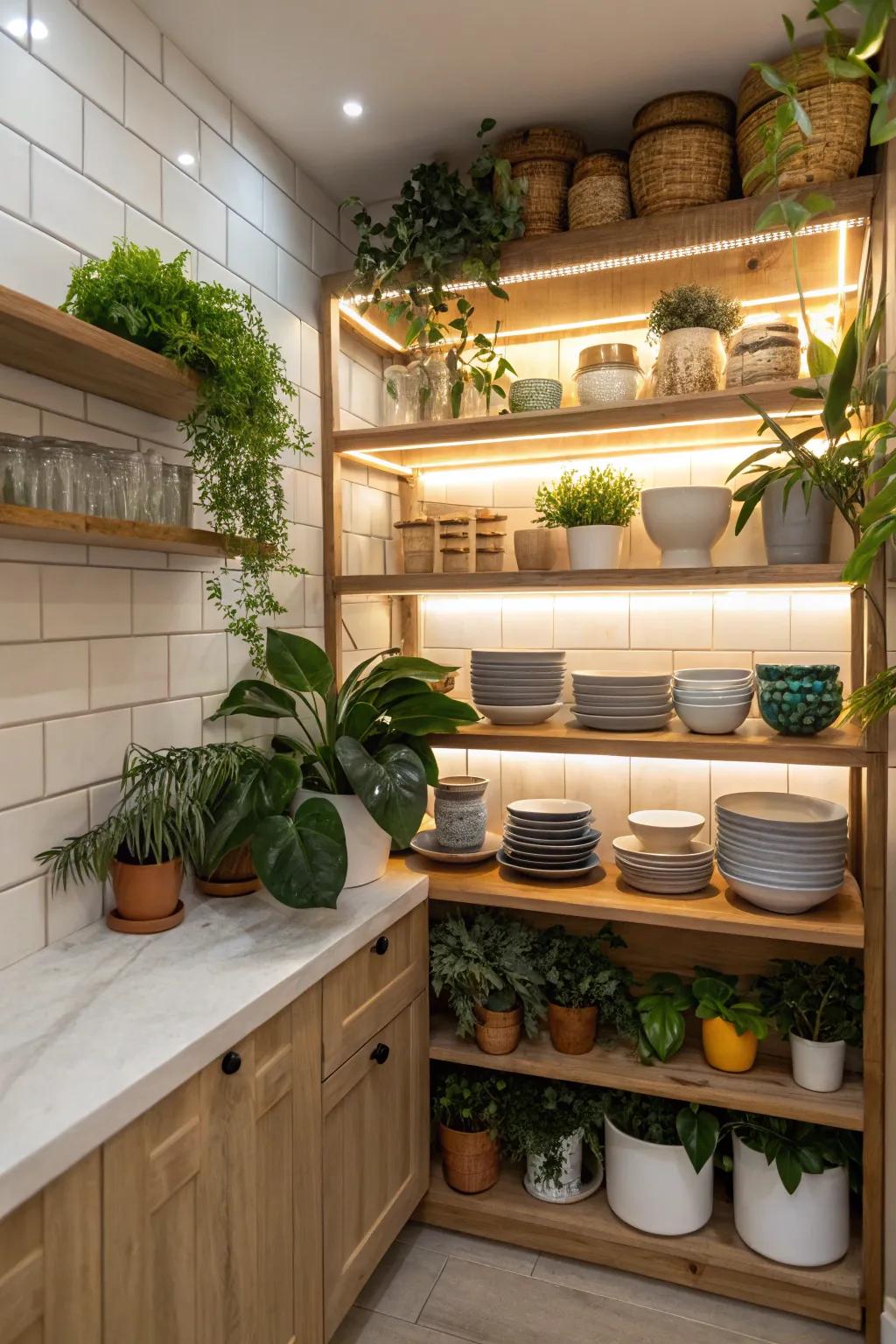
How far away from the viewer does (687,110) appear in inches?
77.7

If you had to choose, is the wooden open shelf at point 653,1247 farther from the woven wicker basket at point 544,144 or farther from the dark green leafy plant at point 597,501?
the woven wicker basket at point 544,144

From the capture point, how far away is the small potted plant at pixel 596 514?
2129 millimetres

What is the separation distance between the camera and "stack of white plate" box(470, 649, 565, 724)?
2.19 meters

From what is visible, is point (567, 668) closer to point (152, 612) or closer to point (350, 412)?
point (350, 412)

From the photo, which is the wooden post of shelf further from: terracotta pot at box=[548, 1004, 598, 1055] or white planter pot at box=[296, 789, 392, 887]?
terracotta pot at box=[548, 1004, 598, 1055]

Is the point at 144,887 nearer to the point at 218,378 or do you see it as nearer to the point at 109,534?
the point at 109,534

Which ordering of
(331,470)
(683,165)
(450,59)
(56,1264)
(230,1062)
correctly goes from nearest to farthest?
(56,1264) < (230,1062) < (450,59) < (683,165) < (331,470)

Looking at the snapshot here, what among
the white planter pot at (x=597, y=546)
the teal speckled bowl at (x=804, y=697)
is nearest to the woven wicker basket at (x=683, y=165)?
the white planter pot at (x=597, y=546)

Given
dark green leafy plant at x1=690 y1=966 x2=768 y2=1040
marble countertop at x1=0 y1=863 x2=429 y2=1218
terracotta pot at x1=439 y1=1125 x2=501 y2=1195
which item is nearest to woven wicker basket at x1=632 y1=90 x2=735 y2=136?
marble countertop at x1=0 y1=863 x2=429 y2=1218

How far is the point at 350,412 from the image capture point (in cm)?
255

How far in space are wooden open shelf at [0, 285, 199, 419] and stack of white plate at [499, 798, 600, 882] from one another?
124 centimetres

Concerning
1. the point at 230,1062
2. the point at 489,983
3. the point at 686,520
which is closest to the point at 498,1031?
the point at 489,983

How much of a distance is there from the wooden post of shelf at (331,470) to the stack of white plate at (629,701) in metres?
0.73

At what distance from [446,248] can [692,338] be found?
66cm
